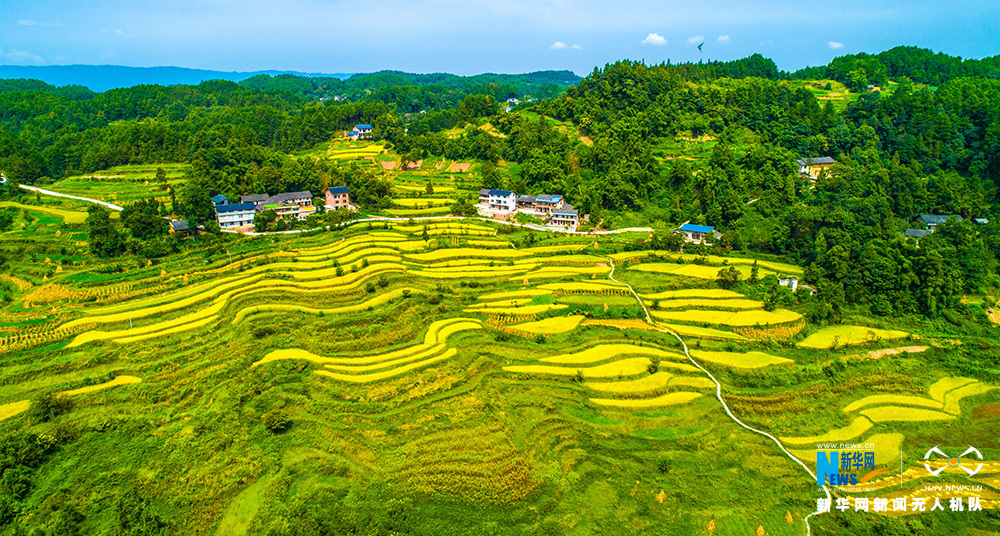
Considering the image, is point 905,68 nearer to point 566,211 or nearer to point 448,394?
point 566,211

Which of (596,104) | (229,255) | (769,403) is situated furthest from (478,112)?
(769,403)

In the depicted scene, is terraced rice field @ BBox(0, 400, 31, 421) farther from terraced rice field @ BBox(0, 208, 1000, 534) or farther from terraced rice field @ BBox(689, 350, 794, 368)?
terraced rice field @ BBox(689, 350, 794, 368)

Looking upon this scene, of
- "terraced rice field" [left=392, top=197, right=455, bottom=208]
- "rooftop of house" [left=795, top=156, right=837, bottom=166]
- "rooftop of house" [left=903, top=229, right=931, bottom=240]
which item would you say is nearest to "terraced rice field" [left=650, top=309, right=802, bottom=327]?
"rooftop of house" [left=903, top=229, right=931, bottom=240]

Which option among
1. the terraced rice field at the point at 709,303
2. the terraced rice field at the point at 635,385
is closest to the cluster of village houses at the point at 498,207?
the terraced rice field at the point at 709,303

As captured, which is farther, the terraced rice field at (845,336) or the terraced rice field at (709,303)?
the terraced rice field at (709,303)

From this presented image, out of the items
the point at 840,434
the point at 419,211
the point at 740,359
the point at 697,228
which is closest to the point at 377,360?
the point at 740,359

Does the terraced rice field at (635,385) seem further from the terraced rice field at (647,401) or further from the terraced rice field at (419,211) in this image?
the terraced rice field at (419,211)
